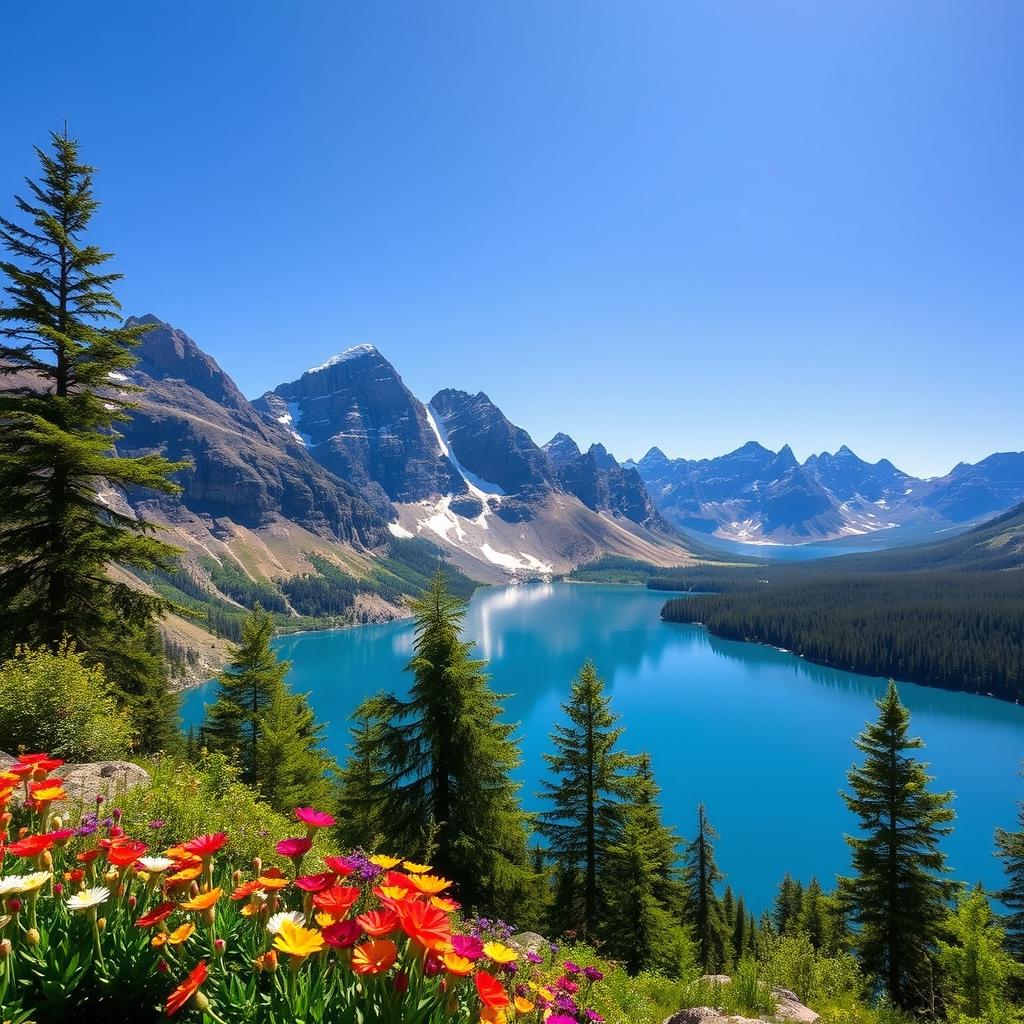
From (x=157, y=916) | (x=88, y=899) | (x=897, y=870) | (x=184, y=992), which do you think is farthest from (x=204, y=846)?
(x=897, y=870)

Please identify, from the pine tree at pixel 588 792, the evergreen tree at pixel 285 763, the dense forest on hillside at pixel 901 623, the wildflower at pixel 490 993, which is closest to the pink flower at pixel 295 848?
the wildflower at pixel 490 993

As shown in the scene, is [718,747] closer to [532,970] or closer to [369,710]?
[369,710]

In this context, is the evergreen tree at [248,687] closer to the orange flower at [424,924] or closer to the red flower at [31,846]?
the red flower at [31,846]

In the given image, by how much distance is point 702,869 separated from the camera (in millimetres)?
28688

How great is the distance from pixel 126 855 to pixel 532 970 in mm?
3948

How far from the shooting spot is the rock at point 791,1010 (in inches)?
298

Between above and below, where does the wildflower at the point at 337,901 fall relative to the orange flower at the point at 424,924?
below

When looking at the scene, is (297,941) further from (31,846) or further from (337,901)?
(31,846)

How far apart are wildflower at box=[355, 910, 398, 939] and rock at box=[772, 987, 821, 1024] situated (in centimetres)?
765

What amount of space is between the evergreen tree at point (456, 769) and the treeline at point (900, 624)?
397 feet

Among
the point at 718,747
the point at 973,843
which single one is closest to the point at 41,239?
the point at 973,843

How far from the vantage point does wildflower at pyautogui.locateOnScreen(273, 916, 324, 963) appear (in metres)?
2.40

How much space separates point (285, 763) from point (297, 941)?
2164 cm

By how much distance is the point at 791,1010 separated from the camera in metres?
8.28
